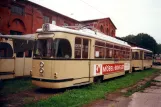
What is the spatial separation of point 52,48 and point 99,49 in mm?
3998

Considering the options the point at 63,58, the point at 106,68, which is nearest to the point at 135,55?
the point at 106,68

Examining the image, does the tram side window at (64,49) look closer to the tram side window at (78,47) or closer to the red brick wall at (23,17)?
the tram side window at (78,47)

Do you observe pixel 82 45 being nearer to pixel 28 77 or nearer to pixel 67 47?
pixel 67 47

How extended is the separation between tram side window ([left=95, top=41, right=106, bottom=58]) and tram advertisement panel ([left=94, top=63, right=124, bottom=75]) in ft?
2.04

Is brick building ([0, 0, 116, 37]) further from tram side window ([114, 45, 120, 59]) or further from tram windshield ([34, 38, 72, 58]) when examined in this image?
tram side window ([114, 45, 120, 59])

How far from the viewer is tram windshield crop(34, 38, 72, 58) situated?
870 cm

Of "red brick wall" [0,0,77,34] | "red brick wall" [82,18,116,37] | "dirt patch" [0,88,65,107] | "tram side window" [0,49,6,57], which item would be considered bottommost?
"dirt patch" [0,88,65,107]

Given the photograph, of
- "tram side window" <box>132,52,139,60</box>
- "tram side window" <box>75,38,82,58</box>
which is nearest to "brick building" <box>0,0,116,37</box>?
"tram side window" <box>75,38,82,58</box>

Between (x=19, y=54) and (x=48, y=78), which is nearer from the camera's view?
(x=48, y=78)

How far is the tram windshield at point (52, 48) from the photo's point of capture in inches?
343

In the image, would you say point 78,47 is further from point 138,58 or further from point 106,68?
point 138,58

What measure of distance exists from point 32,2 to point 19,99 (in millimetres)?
16426

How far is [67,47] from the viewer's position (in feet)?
29.8

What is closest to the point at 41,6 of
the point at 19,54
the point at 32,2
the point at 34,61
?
the point at 32,2
